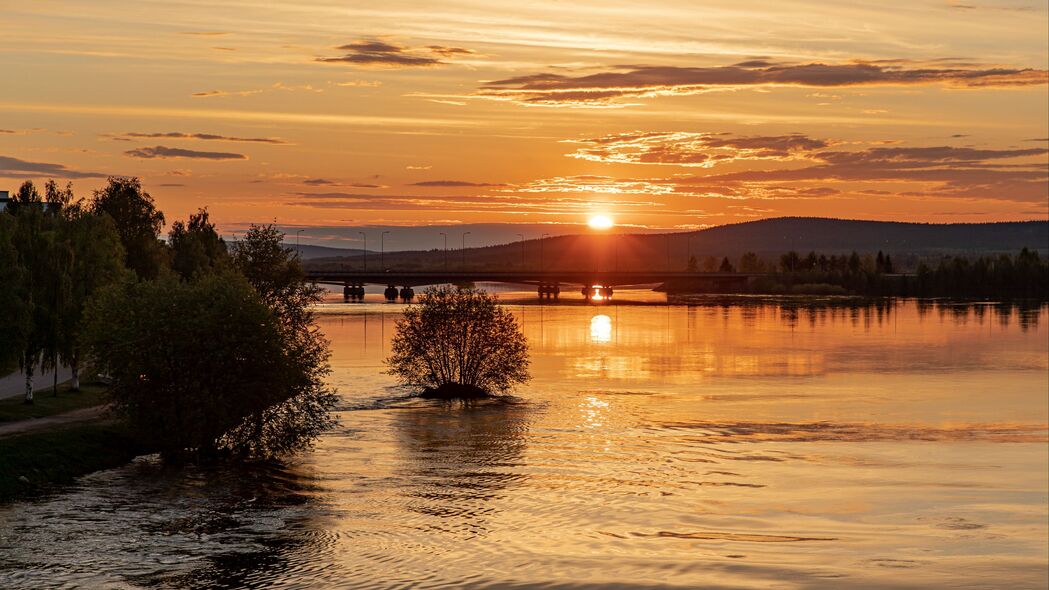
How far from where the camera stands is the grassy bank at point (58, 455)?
58.3 m

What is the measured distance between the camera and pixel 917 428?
87.9 metres

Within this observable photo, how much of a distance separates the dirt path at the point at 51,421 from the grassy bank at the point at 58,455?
1.03 metres

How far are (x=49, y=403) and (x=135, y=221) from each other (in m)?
48.0

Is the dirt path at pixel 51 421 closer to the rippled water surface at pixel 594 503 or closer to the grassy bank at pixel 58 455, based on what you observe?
the grassy bank at pixel 58 455

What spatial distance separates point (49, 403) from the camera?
76375mm

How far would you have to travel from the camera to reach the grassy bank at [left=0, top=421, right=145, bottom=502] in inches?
2297

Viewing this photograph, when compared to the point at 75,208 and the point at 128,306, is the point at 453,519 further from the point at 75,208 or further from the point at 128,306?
the point at 75,208

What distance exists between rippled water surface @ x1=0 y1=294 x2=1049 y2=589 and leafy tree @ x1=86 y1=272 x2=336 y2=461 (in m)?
2.91

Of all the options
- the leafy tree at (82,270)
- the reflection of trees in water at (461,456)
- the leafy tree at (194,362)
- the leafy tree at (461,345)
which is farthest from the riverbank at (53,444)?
the leafy tree at (461,345)

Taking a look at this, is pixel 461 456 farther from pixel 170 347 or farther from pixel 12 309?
pixel 12 309

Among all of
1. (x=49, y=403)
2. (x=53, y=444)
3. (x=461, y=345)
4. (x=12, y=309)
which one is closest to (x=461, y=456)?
(x=53, y=444)

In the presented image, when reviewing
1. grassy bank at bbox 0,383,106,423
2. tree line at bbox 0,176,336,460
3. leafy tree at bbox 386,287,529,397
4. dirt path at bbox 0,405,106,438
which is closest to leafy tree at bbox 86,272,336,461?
tree line at bbox 0,176,336,460

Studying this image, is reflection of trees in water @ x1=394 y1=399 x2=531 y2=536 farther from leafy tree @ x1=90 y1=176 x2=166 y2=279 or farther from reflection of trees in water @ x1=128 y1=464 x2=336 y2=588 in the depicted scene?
leafy tree @ x1=90 y1=176 x2=166 y2=279

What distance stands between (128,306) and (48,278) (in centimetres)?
1238
